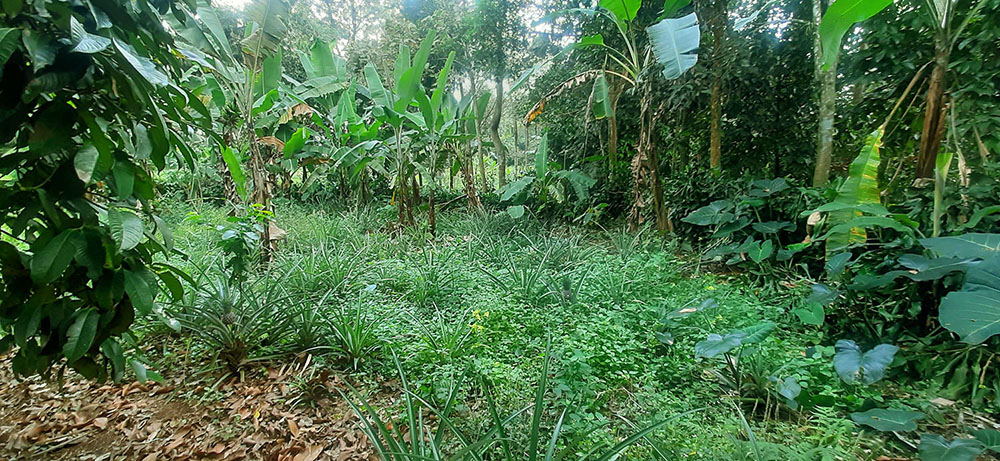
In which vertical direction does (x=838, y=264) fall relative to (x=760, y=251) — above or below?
above

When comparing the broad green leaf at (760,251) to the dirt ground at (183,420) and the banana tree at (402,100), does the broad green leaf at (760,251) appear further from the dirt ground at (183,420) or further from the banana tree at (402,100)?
the banana tree at (402,100)

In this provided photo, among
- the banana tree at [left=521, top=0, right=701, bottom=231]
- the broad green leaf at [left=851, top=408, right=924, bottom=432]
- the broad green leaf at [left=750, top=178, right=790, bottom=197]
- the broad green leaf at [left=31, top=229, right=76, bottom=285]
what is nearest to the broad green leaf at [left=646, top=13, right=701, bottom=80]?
the banana tree at [left=521, top=0, right=701, bottom=231]

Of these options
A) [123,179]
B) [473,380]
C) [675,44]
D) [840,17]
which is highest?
[675,44]

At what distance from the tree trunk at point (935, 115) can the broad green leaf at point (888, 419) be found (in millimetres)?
2067

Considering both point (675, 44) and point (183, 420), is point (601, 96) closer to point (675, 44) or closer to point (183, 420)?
point (675, 44)

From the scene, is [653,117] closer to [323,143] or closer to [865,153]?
[865,153]

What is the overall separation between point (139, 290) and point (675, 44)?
11.3 feet

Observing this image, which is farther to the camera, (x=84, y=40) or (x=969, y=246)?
(x=969, y=246)

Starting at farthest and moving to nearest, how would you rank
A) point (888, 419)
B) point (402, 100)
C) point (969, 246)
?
1. point (402, 100)
2. point (969, 246)
3. point (888, 419)

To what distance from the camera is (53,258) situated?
0.93 m

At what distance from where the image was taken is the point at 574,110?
589cm

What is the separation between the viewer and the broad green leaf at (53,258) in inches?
36.1

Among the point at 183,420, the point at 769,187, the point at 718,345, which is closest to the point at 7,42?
the point at 183,420

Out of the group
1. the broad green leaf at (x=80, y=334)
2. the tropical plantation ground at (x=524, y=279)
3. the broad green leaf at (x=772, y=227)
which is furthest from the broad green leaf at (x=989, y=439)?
the broad green leaf at (x=80, y=334)
